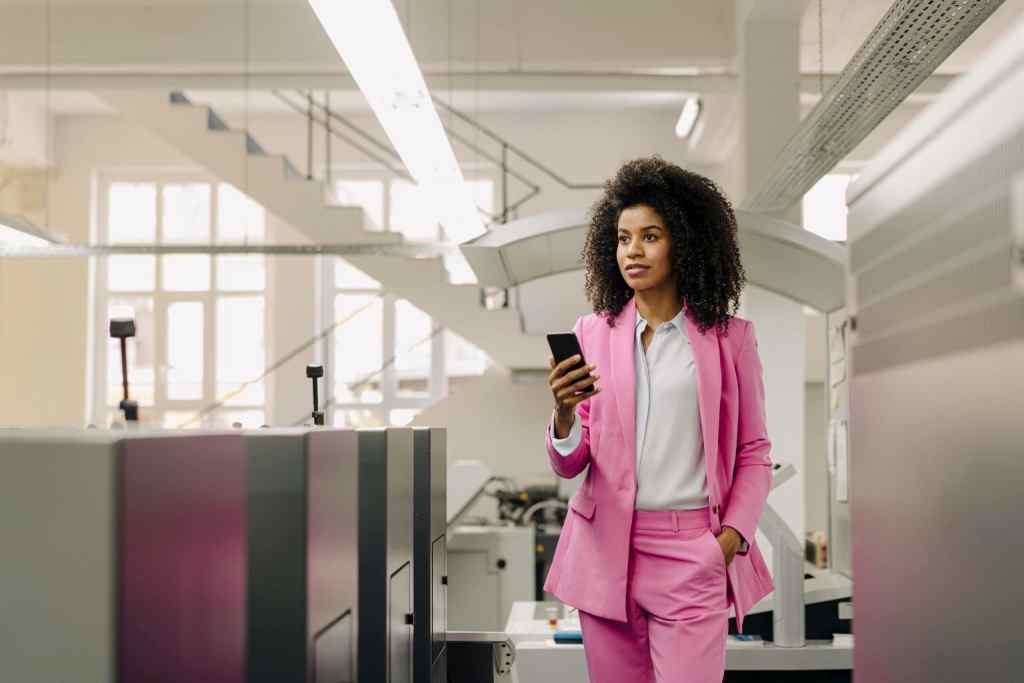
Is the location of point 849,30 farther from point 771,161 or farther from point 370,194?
point 370,194

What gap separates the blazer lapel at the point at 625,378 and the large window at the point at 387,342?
7940 millimetres

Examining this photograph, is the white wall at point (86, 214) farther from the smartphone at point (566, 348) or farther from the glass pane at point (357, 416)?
the smartphone at point (566, 348)

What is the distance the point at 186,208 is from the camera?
32.7ft

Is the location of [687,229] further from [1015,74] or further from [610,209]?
[1015,74]

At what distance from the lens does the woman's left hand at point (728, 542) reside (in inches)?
66.6

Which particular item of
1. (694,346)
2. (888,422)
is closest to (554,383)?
(694,346)

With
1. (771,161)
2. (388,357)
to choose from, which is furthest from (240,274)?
(771,161)

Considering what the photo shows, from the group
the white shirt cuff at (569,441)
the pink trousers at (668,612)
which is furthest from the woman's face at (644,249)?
the pink trousers at (668,612)

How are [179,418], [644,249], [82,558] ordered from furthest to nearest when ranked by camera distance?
[179,418]
[644,249]
[82,558]

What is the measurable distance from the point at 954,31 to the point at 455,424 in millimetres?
7117

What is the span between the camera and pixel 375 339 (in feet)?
32.1

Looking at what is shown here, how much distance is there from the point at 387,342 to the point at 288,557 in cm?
905

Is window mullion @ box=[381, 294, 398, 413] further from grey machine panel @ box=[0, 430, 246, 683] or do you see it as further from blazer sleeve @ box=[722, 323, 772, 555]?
grey machine panel @ box=[0, 430, 246, 683]

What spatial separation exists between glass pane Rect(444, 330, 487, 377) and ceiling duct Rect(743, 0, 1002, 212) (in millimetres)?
6054
